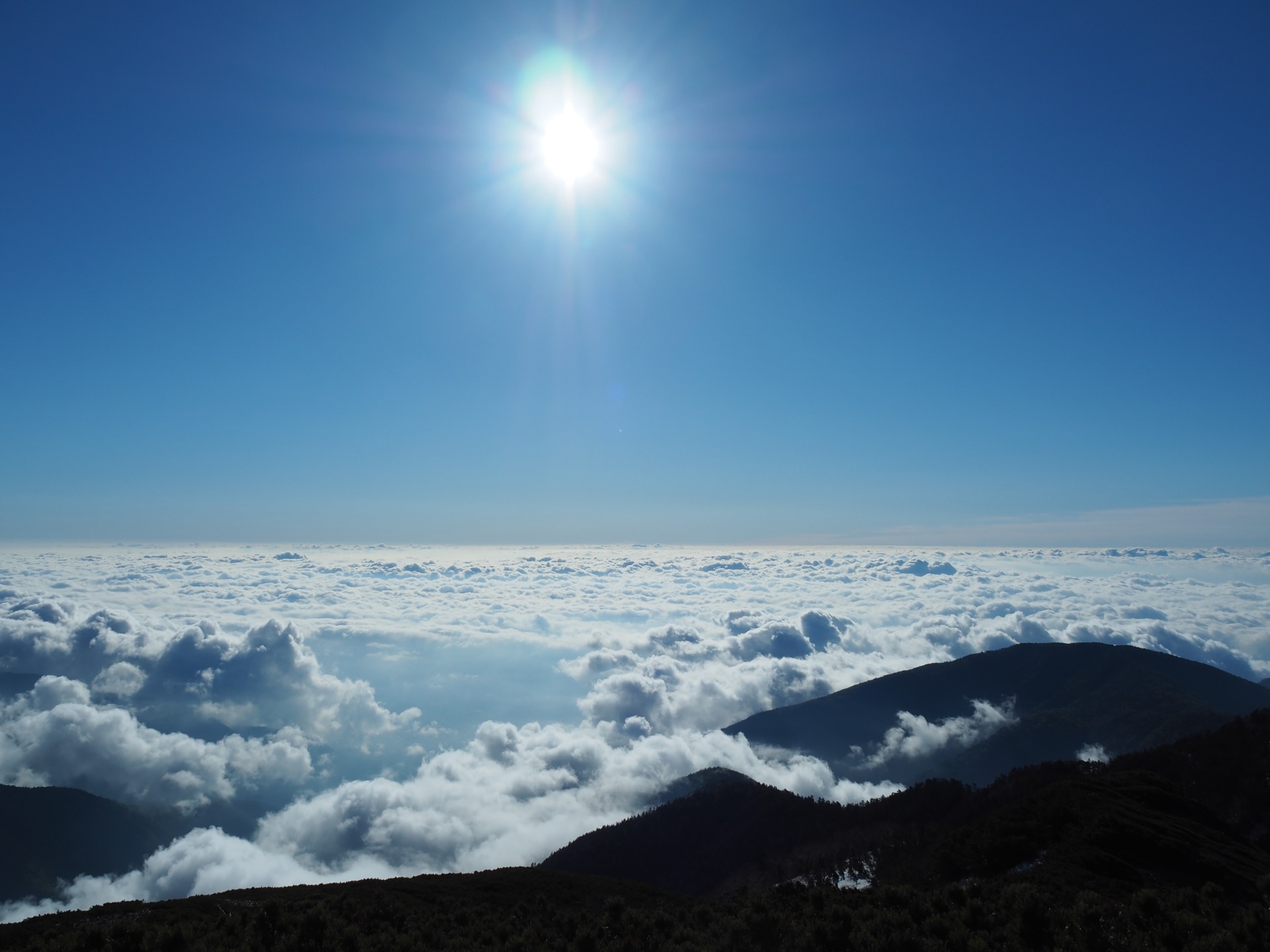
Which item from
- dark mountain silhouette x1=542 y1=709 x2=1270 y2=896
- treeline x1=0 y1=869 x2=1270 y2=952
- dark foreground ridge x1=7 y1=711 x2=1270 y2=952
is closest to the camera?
treeline x1=0 y1=869 x2=1270 y2=952

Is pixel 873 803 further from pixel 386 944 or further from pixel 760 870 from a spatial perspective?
pixel 386 944

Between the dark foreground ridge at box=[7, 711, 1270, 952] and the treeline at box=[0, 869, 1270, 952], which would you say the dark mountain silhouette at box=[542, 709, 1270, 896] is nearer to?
the dark foreground ridge at box=[7, 711, 1270, 952]

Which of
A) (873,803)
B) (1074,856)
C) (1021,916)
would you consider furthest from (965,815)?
(1021,916)

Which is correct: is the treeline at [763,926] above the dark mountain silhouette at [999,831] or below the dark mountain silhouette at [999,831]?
above

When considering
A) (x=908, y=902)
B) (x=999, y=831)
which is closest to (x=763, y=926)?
(x=908, y=902)

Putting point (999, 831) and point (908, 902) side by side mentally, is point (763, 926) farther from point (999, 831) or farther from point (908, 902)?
point (999, 831)

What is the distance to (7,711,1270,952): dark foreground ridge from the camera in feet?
61.9

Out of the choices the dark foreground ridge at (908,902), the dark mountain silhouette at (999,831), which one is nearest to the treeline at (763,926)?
the dark foreground ridge at (908,902)

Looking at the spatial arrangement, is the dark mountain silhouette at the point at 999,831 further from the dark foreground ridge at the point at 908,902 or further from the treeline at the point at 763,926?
the treeline at the point at 763,926

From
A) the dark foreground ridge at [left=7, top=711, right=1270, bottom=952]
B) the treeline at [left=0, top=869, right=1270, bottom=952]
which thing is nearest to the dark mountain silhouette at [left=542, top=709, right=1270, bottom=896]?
the dark foreground ridge at [left=7, top=711, right=1270, bottom=952]

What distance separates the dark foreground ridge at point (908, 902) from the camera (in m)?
18.9

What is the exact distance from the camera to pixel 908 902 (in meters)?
22.4

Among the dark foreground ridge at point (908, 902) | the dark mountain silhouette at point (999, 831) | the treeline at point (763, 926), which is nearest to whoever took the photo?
the treeline at point (763, 926)

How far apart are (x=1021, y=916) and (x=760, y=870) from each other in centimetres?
8044
